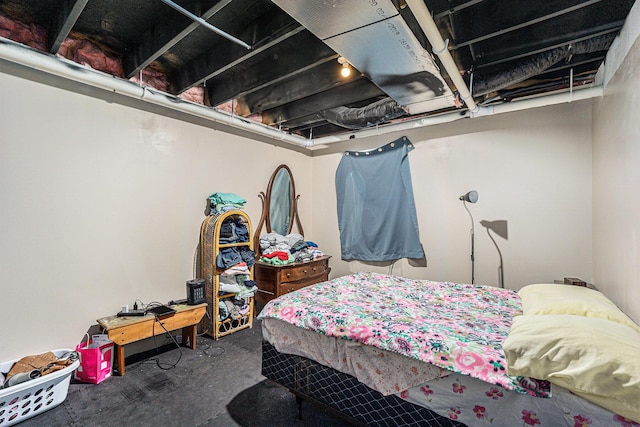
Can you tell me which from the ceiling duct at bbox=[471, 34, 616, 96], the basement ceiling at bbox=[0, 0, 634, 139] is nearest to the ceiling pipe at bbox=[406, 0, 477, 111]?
the basement ceiling at bbox=[0, 0, 634, 139]

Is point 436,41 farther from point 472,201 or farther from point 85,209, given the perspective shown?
point 85,209

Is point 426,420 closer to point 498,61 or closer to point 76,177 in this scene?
point 498,61

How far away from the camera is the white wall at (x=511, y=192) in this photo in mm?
2918

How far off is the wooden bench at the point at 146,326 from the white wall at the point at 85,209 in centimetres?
31

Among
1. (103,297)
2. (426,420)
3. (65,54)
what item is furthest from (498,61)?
(103,297)

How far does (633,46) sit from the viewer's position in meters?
1.72

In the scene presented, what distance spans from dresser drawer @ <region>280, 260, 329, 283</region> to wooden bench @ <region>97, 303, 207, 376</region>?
995 millimetres

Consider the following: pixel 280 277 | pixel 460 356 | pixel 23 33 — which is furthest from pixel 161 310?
pixel 460 356

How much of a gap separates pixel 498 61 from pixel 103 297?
384 cm

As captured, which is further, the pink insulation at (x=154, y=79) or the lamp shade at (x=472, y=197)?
the lamp shade at (x=472, y=197)

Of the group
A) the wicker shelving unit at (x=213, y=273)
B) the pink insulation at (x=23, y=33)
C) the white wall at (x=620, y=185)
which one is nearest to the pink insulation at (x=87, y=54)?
the pink insulation at (x=23, y=33)

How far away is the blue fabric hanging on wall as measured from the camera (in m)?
3.92

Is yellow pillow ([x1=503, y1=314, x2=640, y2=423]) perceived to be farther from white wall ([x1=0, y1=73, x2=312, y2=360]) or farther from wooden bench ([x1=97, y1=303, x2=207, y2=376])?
white wall ([x1=0, y1=73, x2=312, y2=360])

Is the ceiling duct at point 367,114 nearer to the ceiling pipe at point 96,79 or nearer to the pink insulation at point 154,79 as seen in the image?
the ceiling pipe at point 96,79
